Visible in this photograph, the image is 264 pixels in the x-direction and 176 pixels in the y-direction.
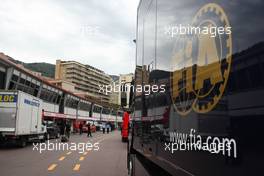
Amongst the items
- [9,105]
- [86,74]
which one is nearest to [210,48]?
[9,105]

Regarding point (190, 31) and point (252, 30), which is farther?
point (190, 31)

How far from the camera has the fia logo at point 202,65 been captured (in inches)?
75.0

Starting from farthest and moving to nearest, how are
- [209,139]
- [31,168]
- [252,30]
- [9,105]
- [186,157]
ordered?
[9,105] → [31,168] → [186,157] → [209,139] → [252,30]

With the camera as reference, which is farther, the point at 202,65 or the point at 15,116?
the point at 15,116

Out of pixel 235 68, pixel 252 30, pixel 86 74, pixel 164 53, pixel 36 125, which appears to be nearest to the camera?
pixel 252 30

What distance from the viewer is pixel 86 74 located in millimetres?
29672

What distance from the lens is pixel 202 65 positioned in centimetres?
220

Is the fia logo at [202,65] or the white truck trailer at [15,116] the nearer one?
the fia logo at [202,65]

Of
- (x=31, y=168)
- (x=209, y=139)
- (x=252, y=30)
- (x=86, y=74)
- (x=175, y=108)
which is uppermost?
(x=86, y=74)

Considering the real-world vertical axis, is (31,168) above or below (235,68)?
below

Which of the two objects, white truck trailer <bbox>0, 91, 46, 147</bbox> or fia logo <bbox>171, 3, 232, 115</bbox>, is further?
white truck trailer <bbox>0, 91, 46, 147</bbox>

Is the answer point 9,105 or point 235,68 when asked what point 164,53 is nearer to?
point 235,68

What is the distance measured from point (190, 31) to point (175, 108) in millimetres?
672

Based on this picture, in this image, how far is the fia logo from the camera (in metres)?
1.91
